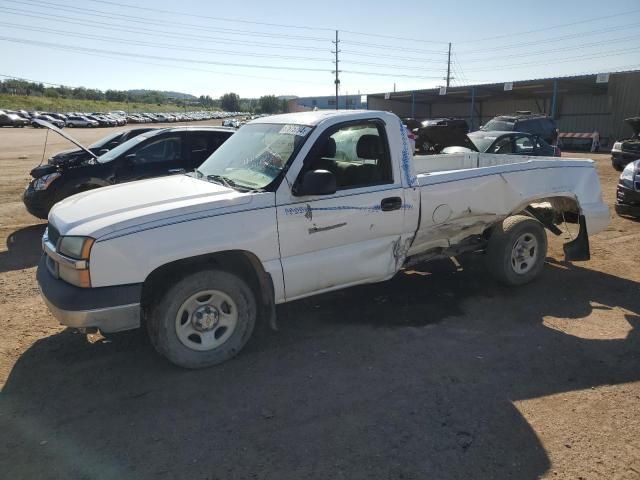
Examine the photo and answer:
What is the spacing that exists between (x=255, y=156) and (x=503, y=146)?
8.53m

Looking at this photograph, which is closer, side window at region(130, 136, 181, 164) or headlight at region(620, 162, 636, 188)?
side window at region(130, 136, 181, 164)

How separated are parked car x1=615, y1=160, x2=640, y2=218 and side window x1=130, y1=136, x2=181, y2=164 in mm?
7661

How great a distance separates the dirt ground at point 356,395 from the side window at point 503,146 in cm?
639

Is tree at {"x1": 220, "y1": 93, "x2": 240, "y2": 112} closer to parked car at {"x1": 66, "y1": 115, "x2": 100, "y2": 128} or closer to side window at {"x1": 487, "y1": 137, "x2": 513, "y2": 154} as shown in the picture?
parked car at {"x1": 66, "y1": 115, "x2": 100, "y2": 128}

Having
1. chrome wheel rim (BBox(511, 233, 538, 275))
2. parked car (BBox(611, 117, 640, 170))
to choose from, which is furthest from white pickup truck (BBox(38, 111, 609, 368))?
parked car (BBox(611, 117, 640, 170))

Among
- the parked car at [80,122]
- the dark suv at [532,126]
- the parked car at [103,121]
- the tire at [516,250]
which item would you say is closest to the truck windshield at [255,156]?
the tire at [516,250]

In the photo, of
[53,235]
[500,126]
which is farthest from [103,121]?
[53,235]

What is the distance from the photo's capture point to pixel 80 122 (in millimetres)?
58219

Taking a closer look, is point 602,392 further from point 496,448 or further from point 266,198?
point 266,198

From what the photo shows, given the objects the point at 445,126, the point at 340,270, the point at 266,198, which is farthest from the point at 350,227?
the point at 445,126

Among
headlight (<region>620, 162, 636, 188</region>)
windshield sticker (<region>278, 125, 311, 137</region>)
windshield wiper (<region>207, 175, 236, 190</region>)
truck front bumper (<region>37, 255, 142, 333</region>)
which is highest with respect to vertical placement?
windshield sticker (<region>278, 125, 311, 137</region>)

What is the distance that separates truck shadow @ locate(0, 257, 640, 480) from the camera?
108 inches

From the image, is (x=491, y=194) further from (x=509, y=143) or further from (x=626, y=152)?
(x=626, y=152)

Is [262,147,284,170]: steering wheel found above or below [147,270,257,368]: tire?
above
